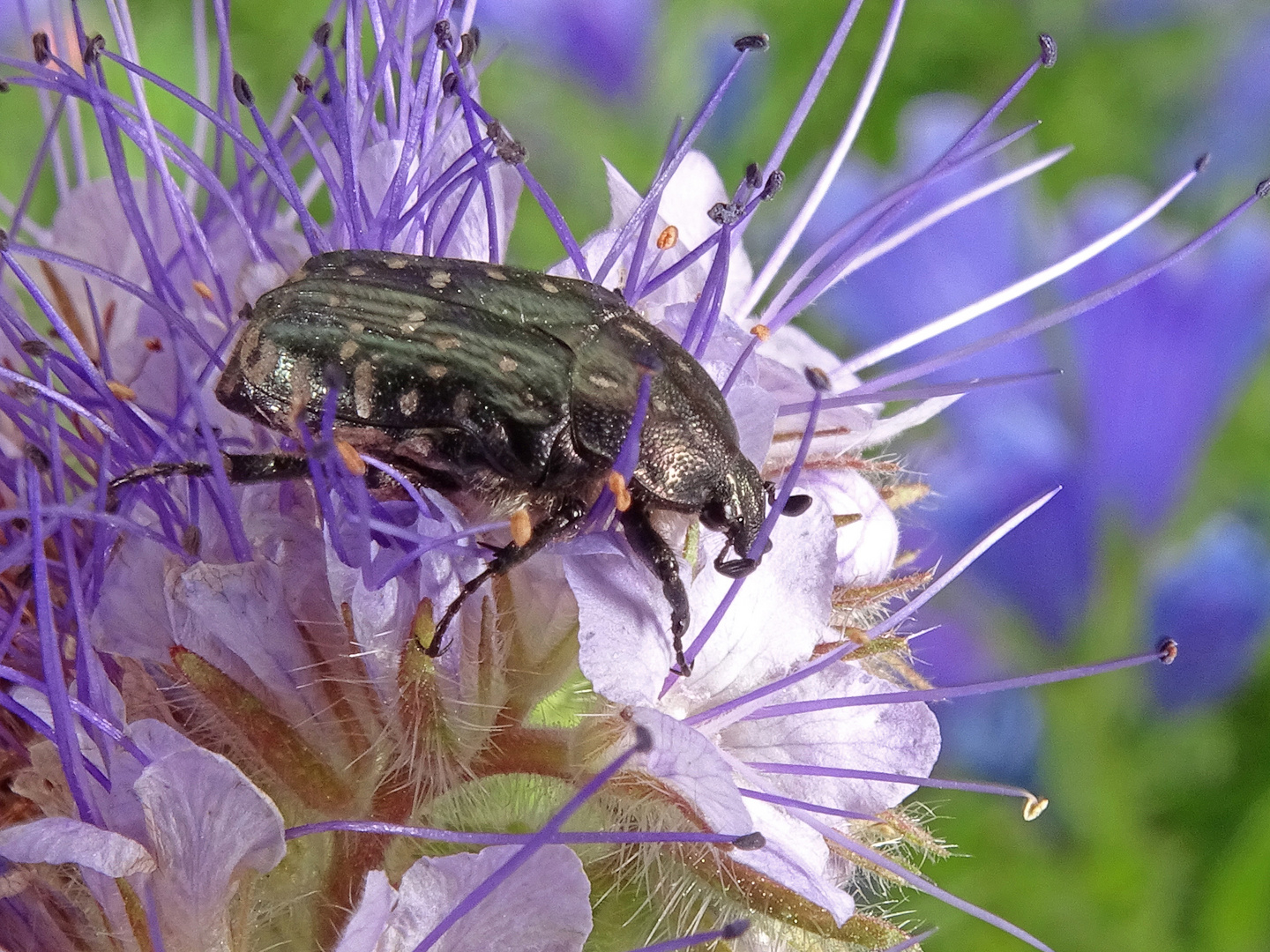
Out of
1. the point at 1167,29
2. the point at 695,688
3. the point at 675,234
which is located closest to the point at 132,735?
the point at 695,688

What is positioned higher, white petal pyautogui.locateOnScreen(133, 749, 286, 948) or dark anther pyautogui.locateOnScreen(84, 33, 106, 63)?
dark anther pyautogui.locateOnScreen(84, 33, 106, 63)

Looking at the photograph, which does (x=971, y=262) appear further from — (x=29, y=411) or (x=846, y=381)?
(x=29, y=411)

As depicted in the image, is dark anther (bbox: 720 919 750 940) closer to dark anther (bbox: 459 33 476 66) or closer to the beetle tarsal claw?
the beetle tarsal claw

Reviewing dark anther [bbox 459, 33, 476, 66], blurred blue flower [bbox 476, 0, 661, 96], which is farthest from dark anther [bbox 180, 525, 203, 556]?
blurred blue flower [bbox 476, 0, 661, 96]

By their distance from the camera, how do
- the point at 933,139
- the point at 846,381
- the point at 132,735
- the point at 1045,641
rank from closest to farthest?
the point at 132,735, the point at 846,381, the point at 933,139, the point at 1045,641

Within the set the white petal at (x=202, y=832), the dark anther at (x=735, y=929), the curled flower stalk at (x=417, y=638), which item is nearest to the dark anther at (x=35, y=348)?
the curled flower stalk at (x=417, y=638)

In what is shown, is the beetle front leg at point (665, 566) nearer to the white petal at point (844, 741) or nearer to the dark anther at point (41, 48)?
the white petal at point (844, 741)

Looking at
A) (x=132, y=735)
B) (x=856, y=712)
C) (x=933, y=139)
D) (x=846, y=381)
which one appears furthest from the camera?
(x=933, y=139)
